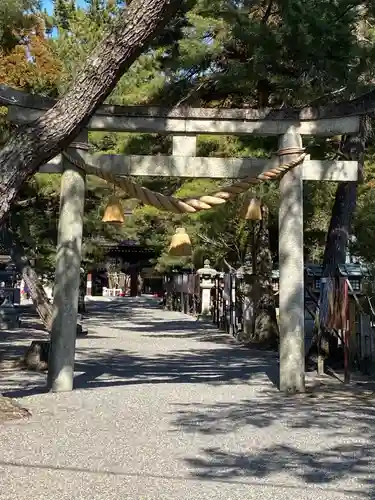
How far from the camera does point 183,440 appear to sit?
5.27 m

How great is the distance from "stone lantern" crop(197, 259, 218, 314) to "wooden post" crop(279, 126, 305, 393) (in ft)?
50.5

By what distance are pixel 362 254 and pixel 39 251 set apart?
10.7 metres

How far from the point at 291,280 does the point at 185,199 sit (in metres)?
1.68

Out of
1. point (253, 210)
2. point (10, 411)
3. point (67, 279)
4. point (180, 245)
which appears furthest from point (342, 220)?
point (10, 411)

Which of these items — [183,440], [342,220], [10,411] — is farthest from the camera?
[342,220]

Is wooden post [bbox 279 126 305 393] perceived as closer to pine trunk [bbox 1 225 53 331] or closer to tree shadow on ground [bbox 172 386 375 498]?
tree shadow on ground [bbox 172 386 375 498]

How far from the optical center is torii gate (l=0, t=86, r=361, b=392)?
7.56 m

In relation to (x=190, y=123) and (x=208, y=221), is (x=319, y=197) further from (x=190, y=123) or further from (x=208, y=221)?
(x=190, y=123)

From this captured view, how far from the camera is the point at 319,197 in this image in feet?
48.8

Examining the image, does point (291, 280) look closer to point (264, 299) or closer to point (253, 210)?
point (253, 210)

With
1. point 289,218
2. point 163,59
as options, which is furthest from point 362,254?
point 163,59

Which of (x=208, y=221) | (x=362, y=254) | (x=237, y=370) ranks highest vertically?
(x=208, y=221)

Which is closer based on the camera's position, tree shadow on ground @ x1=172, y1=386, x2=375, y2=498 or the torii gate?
tree shadow on ground @ x1=172, y1=386, x2=375, y2=498

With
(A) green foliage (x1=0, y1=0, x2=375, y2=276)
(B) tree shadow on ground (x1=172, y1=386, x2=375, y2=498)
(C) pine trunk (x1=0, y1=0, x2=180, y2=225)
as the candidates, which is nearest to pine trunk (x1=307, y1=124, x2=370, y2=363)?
(A) green foliage (x1=0, y1=0, x2=375, y2=276)
